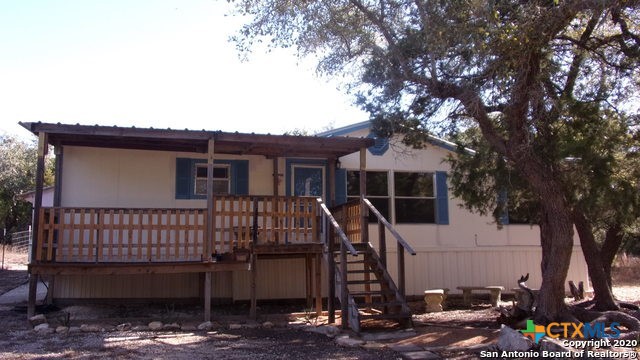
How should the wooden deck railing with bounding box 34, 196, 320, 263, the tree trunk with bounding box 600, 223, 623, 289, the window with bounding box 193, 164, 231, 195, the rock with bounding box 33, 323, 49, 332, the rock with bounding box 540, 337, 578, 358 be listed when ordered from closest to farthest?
1. the rock with bounding box 540, 337, 578, 358
2. the rock with bounding box 33, 323, 49, 332
3. the wooden deck railing with bounding box 34, 196, 320, 263
4. the window with bounding box 193, 164, 231, 195
5. the tree trunk with bounding box 600, 223, 623, 289

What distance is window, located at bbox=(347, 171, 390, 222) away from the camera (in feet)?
43.7

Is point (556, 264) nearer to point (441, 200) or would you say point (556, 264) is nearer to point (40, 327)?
point (441, 200)

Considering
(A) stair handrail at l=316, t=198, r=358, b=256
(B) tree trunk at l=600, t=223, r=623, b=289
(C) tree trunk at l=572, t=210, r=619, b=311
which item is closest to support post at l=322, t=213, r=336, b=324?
(A) stair handrail at l=316, t=198, r=358, b=256

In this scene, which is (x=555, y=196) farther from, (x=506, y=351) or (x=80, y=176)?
(x=80, y=176)

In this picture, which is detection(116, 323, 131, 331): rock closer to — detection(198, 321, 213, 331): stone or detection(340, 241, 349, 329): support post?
detection(198, 321, 213, 331): stone

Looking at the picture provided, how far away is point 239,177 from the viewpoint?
12.3 meters

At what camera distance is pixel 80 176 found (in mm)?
11570

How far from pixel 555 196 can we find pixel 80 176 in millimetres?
8974

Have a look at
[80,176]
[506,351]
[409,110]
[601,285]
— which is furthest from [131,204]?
[601,285]

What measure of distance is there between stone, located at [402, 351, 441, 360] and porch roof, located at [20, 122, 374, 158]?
463cm

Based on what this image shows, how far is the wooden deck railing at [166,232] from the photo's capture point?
9.91m

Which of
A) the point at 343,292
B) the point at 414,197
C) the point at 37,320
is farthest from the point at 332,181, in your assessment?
the point at 37,320

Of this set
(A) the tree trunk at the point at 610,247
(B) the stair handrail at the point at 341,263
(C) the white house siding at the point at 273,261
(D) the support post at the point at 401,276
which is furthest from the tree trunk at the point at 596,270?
(B) the stair handrail at the point at 341,263

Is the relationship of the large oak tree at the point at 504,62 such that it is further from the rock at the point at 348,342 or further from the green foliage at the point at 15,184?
the green foliage at the point at 15,184
